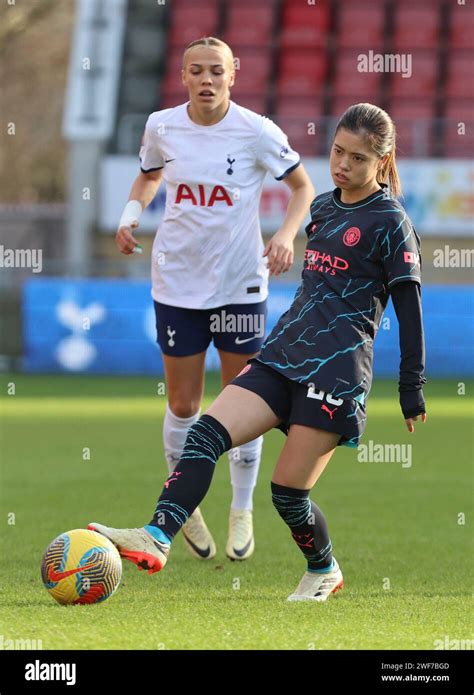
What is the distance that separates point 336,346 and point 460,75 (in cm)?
1911

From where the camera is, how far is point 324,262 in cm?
479

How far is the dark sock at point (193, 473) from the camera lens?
14.9 feet

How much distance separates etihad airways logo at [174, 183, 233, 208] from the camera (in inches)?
229

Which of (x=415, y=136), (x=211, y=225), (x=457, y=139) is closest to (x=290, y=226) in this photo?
(x=211, y=225)

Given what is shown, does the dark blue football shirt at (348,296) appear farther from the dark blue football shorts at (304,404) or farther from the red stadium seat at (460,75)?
the red stadium seat at (460,75)

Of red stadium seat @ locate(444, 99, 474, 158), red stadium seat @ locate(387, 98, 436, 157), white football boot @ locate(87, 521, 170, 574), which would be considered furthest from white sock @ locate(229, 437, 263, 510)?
red stadium seat @ locate(444, 99, 474, 158)

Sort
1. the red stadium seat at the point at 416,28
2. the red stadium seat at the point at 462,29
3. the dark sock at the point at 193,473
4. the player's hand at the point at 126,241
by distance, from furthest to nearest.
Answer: the red stadium seat at the point at 462,29
the red stadium seat at the point at 416,28
the player's hand at the point at 126,241
the dark sock at the point at 193,473

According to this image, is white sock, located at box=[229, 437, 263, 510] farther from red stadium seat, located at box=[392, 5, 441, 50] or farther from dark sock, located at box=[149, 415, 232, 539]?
red stadium seat, located at box=[392, 5, 441, 50]

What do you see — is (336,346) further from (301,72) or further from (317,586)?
(301,72)

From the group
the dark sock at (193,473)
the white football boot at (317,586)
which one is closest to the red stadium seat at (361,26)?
the white football boot at (317,586)

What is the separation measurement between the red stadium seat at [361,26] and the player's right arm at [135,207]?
1798cm

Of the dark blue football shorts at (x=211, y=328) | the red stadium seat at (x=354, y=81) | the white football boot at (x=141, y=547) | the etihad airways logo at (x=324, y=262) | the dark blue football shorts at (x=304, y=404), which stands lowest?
the white football boot at (x=141, y=547)

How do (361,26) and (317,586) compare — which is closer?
(317,586)

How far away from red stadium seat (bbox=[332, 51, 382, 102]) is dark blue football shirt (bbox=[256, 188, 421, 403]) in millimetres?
17885
